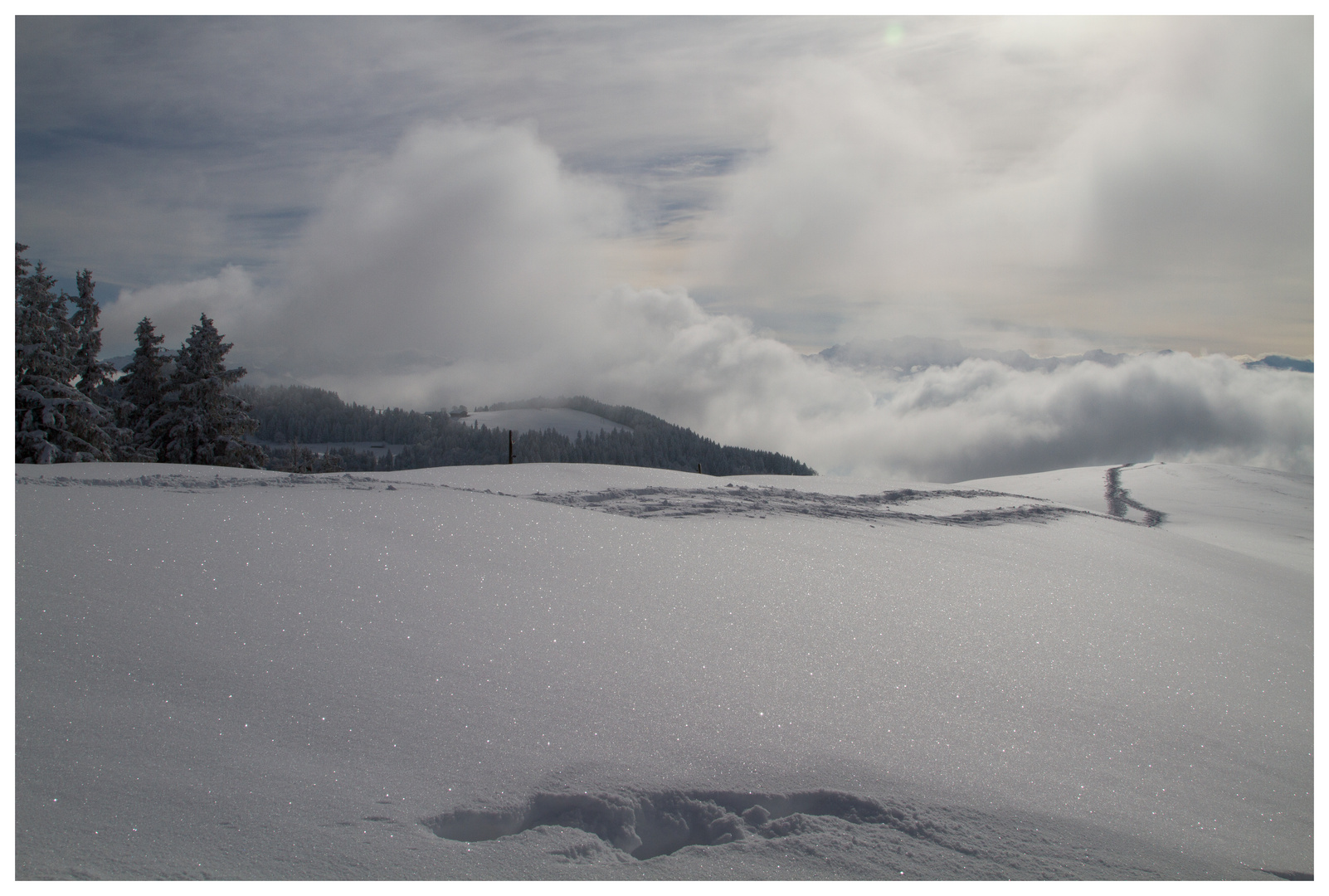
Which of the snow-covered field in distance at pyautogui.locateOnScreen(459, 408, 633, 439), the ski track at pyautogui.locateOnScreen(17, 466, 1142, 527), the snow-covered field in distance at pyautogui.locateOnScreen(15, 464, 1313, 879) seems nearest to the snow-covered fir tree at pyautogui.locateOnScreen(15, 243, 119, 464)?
the ski track at pyautogui.locateOnScreen(17, 466, 1142, 527)

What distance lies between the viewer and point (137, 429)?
78.7ft

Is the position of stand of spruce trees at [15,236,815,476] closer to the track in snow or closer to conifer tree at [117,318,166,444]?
conifer tree at [117,318,166,444]

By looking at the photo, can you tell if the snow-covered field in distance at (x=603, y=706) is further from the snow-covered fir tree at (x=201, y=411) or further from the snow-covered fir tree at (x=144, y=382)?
the snow-covered fir tree at (x=144, y=382)

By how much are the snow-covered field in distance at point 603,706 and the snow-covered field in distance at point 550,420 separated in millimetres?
148204

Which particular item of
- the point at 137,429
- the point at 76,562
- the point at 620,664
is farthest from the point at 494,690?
the point at 137,429

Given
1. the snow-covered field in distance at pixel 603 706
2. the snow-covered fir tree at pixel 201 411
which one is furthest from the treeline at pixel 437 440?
the snow-covered field in distance at pixel 603 706

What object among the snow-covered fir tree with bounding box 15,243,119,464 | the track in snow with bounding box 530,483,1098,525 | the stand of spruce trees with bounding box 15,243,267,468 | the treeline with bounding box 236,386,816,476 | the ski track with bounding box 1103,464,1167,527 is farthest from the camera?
the treeline with bounding box 236,386,816,476

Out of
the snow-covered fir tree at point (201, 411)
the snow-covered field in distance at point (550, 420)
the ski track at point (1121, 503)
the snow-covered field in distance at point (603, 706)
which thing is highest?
the snow-covered field in distance at point (550, 420)

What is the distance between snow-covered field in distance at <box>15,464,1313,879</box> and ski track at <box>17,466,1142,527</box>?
2.57 feet

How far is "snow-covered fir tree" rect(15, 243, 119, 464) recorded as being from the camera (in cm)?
1766

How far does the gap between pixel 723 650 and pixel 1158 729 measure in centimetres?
205

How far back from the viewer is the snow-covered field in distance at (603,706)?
2303mm
